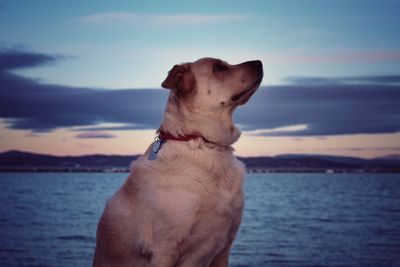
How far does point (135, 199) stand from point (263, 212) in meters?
38.9

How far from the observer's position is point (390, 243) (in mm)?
26578

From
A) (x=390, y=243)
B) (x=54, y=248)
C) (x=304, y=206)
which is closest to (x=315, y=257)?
(x=390, y=243)

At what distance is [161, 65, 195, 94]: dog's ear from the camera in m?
5.07

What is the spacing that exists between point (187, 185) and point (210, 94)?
2.96ft

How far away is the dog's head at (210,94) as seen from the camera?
200 inches

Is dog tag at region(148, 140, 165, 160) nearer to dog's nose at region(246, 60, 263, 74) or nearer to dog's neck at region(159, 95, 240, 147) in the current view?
dog's neck at region(159, 95, 240, 147)

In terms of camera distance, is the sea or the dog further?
the sea

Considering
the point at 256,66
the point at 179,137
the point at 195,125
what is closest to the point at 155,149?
the point at 179,137

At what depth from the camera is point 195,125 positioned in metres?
5.06

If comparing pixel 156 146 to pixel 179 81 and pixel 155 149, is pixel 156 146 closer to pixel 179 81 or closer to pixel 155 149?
pixel 155 149

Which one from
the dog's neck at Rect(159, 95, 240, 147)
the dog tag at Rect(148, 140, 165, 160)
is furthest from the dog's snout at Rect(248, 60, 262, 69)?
the dog tag at Rect(148, 140, 165, 160)

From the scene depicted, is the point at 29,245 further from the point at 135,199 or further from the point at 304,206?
the point at 304,206

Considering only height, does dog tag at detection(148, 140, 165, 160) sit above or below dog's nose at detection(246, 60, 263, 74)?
below

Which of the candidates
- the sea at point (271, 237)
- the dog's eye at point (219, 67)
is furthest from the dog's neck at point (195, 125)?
the sea at point (271, 237)
